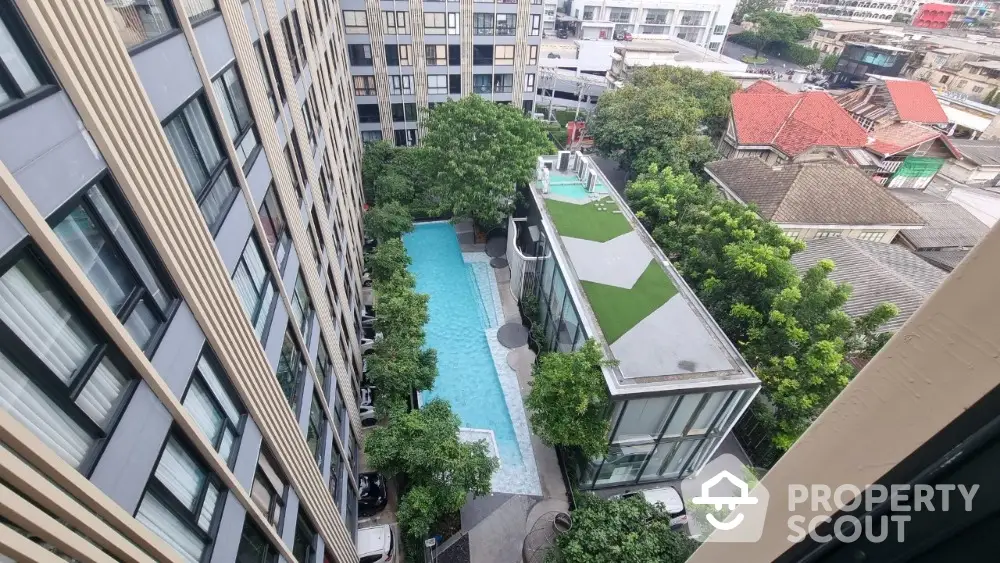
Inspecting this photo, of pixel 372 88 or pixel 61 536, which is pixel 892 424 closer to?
pixel 61 536

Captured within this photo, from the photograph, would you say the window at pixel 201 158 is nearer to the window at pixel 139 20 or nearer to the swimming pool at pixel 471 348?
the window at pixel 139 20

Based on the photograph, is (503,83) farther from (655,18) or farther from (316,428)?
(655,18)

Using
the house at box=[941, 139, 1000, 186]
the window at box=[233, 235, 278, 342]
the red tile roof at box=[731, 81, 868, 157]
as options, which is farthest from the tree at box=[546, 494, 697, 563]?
the house at box=[941, 139, 1000, 186]

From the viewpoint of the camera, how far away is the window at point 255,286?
28.2ft

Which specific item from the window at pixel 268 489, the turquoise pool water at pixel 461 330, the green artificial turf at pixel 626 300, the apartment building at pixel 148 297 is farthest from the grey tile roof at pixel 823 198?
the window at pixel 268 489

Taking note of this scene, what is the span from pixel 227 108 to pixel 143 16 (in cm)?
265

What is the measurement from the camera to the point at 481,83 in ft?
115

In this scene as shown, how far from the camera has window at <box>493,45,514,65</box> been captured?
33500mm

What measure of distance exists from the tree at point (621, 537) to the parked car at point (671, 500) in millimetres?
3647

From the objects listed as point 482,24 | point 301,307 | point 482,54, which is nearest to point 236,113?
point 301,307

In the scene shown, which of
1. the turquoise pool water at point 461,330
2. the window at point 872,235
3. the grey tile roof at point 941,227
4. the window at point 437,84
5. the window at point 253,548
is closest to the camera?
the window at point 253,548

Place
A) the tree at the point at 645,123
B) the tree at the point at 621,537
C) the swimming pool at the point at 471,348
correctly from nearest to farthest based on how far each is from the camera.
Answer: the tree at the point at 621,537
the swimming pool at the point at 471,348
the tree at the point at 645,123

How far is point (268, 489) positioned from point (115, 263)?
18.7 ft

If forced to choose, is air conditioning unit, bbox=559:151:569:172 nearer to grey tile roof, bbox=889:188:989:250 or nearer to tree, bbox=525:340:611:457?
tree, bbox=525:340:611:457
